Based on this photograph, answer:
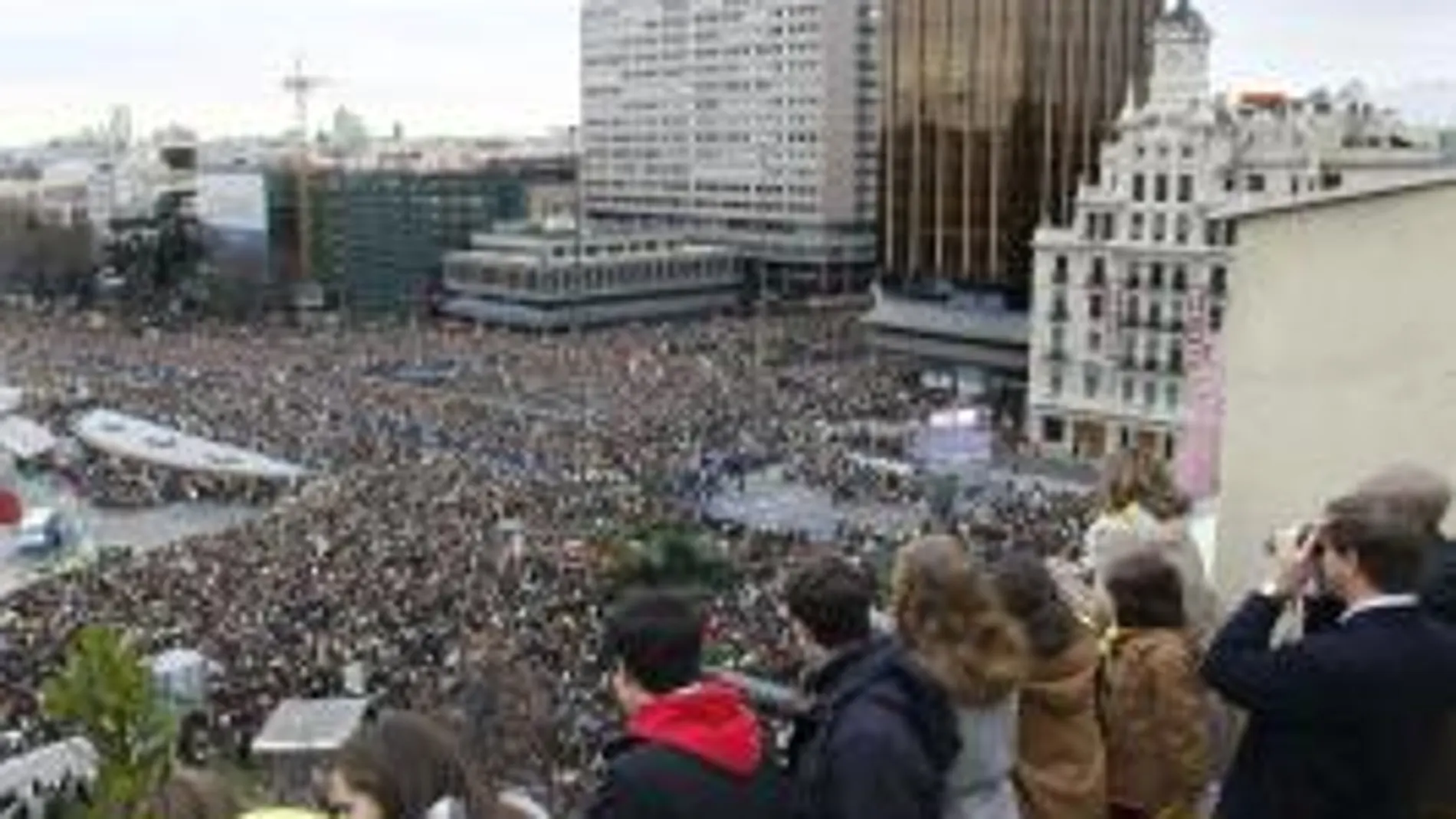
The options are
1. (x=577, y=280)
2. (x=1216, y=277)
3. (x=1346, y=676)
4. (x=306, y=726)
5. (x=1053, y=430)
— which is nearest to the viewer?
(x=1346, y=676)

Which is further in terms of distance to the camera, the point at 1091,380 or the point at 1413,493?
the point at 1091,380

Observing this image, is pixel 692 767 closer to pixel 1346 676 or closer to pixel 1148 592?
pixel 1346 676

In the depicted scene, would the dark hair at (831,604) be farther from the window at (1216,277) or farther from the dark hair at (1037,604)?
the window at (1216,277)

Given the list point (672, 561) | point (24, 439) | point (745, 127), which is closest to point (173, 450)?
point (24, 439)

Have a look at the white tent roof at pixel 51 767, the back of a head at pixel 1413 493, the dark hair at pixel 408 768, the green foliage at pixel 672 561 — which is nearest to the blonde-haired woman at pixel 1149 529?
the back of a head at pixel 1413 493

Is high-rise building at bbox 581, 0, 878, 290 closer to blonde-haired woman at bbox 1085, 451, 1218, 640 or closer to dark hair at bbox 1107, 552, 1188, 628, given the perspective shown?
blonde-haired woman at bbox 1085, 451, 1218, 640

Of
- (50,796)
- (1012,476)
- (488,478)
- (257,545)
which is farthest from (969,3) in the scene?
(50,796)

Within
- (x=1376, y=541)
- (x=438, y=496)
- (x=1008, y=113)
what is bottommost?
(x=438, y=496)
